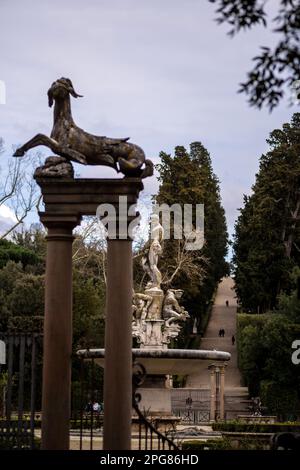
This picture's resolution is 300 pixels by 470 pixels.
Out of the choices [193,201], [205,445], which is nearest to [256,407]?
[193,201]

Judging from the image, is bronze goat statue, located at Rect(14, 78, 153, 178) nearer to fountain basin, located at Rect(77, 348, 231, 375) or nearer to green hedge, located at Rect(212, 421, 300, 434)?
fountain basin, located at Rect(77, 348, 231, 375)

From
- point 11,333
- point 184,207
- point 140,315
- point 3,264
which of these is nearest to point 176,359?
point 140,315

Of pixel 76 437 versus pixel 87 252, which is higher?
pixel 87 252

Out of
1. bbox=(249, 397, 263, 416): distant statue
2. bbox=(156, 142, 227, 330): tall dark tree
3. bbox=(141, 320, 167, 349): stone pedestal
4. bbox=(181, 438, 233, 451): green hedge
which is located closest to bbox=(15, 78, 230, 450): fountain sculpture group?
bbox=(181, 438, 233, 451): green hedge

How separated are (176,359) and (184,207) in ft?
110

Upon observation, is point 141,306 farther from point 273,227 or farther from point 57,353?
point 273,227

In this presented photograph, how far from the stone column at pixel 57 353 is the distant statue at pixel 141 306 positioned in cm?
1308

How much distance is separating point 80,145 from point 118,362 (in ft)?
9.07

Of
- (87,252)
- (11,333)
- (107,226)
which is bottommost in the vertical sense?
(11,333)

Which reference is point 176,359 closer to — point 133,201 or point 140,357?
point 140,357

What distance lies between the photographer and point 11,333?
1253 centimetres

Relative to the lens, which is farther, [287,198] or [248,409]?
[287,198]

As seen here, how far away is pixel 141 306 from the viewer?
25234 millimetres
